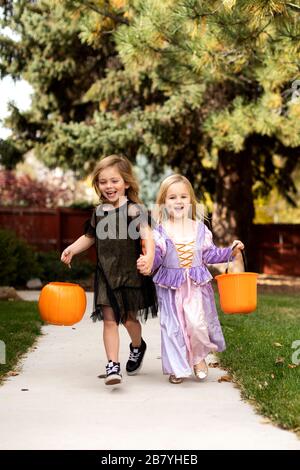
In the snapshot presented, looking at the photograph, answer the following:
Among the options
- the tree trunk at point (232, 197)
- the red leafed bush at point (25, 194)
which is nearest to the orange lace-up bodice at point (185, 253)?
the tree trunk at point (232, 197)

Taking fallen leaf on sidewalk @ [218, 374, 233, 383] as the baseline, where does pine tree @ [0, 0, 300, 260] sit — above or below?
above

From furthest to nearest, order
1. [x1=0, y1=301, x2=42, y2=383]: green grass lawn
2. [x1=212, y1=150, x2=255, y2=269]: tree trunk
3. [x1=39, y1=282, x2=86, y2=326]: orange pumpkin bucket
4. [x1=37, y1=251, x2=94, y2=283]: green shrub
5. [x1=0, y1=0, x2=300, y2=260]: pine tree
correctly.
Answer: [x1=212, y1=150, x2=255, y2=269]: tree trunk, [x1=37, y1=251, x2=94, y2=283]: green shrub, [x1=0, y1=0, x2=300, y2=260]: pine tree, [x1=0, y1=301, x2=42, y2=383]: green grass lawn, [x1=39, y1=282, x2=86, y2=326]: orange pumpkin bucket

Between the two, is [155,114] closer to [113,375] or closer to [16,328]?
[16,328]

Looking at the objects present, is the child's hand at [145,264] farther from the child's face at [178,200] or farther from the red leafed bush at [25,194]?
the red leafed bush at [25,194]

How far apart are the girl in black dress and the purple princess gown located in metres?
0.13

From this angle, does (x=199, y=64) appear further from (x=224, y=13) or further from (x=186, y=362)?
(x=186, y=362)

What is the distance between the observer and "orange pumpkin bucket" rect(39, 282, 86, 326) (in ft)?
18.6

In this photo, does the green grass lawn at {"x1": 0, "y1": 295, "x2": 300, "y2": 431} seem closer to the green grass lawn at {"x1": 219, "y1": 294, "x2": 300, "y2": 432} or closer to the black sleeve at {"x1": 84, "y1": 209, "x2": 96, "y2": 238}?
the green grass lawn at {"x1": 219, "y1": 294, "x2": 300, "y2": 432}

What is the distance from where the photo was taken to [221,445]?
152 inches

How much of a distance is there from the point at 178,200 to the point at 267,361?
1.46 metres

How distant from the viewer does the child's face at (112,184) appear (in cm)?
569

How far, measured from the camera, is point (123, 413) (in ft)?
15.0

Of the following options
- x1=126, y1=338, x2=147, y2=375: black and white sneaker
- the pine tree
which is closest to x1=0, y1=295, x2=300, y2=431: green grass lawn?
x1=126, y1=338, x2=147, y2=375: black and white sneaker

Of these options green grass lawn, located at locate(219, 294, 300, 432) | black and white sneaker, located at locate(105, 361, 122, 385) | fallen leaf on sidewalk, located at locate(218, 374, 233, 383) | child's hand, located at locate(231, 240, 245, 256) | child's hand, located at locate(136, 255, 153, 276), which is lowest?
fallen leaf on sidewalk, located at locate(218, 374, 233, 383)
